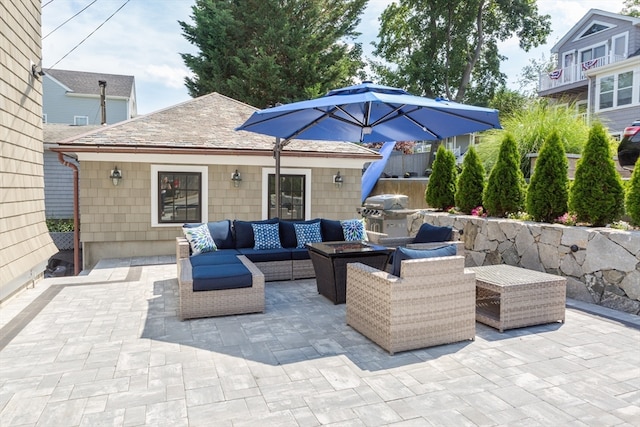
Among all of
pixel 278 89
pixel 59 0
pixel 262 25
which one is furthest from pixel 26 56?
pixel 262 25

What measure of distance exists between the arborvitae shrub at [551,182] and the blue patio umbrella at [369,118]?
94cm

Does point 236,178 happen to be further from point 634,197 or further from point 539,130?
point 634,197

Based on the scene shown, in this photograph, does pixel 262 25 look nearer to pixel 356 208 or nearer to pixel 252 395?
pixel 356 208

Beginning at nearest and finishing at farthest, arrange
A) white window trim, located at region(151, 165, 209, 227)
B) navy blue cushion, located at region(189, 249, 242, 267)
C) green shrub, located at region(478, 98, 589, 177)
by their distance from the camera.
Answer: navy blue cushion, located at region(189, 249, 242, 267) < green shrub, located at region(478, 98, 589, 177) < white window trim, located at region(151, 165, 209, 227)

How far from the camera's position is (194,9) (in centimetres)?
1823

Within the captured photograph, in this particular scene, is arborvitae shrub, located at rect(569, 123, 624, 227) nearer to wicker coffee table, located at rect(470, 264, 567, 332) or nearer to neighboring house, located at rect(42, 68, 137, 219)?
wicker coffee table, located at rect(470, 264, 567, 332)

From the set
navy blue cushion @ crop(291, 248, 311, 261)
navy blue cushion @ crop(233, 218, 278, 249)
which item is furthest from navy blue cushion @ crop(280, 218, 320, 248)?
navy blue cushion @ crop(233, 218, 278, 249)

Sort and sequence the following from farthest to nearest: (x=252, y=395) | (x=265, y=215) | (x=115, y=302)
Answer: (x=265, y=215) → (x=115, y=302) → (x=252, y=395)

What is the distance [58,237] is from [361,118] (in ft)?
34.6

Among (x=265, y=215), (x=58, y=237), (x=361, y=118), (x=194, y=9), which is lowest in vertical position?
(x=58, y=237)

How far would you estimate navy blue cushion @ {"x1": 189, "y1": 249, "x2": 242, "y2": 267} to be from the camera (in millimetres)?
5416

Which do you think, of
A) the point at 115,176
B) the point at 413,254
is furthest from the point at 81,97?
the point at 413,254

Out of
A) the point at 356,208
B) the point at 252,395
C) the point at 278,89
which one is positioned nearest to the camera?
the point at 252,395

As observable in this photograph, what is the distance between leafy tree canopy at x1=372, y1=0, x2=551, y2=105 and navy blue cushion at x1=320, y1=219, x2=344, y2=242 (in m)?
16.0
